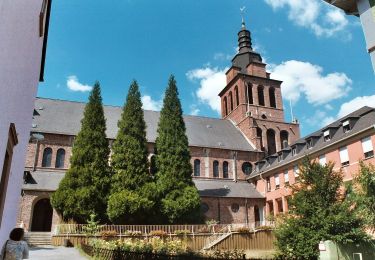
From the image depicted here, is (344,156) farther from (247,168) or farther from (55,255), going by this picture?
(55,255)

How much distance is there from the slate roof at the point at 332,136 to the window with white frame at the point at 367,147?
818 millimetres

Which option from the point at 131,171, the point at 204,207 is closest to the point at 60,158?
the point at 131,171

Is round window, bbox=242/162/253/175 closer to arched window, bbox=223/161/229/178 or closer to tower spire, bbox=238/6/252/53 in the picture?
arched window, bbox=223/161/229/178

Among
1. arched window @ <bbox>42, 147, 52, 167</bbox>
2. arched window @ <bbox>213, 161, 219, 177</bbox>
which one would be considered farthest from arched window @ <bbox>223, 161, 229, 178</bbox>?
arched window @ <bbox>42, 147, 52, 167</bbox>

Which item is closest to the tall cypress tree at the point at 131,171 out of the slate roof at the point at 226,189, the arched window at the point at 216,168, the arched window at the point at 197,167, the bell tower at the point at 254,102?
the slate roof at the point at 226,189

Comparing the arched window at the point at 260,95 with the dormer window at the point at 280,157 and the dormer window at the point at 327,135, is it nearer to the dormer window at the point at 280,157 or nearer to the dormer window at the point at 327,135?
the dormer window at the point at 280,157

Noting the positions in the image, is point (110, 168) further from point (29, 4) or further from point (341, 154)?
point (29, 4)

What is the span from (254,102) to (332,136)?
16734mm

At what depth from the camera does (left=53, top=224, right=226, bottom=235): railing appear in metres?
22.7

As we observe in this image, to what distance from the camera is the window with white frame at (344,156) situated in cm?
2543

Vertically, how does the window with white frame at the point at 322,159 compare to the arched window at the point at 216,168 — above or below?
below

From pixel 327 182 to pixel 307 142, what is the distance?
582 inches

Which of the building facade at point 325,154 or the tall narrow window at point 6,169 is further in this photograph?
the building facade at point 325,154

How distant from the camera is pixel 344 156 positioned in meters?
25.7
